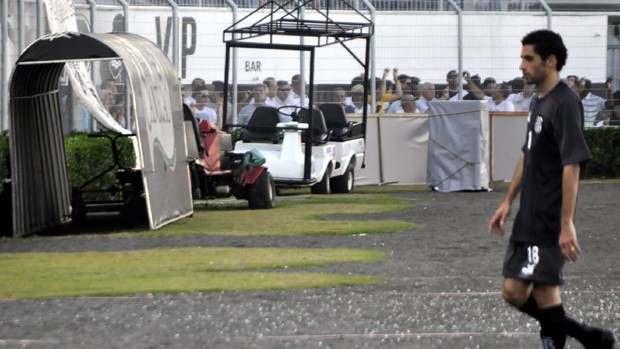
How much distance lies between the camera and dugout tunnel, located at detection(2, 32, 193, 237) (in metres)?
15.6

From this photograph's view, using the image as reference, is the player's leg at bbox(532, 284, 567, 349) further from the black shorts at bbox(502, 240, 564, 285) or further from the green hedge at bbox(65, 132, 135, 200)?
the green hedge at bbox(65, 132, 135, 200)

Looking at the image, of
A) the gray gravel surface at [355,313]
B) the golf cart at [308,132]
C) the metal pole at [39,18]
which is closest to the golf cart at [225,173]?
the golf cart at [308,132]

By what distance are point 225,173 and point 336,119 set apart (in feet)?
17.3

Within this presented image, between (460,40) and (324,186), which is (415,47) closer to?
(460,40)

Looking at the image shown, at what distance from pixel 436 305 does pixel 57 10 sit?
11.3 metres

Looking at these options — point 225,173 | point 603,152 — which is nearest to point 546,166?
point 225,173

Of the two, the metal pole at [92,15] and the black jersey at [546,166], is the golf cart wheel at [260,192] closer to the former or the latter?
the metal pole at [92,15]

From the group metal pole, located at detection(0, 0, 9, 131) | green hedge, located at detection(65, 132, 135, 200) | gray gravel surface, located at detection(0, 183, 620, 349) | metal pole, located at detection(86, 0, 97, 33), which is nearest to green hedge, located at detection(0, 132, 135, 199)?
green hedge, located at detection(65, 132, 135, 200)

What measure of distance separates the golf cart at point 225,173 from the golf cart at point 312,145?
5.87 ft

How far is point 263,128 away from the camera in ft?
73.2

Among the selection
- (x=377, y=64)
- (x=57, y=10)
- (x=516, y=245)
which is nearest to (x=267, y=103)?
(x=377, y=64)

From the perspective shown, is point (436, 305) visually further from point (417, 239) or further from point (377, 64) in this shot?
point (377, 64)

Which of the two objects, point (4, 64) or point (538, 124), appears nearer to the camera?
point (538, 124)

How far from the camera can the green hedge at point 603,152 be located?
26703 millimetres
